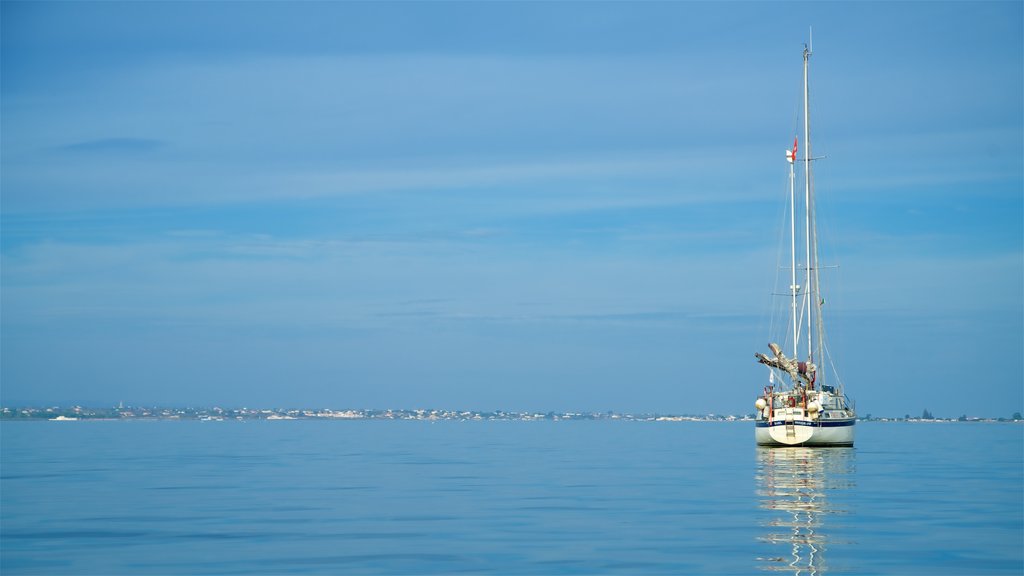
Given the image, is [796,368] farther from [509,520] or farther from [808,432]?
[509,520]

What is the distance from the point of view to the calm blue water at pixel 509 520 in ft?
101

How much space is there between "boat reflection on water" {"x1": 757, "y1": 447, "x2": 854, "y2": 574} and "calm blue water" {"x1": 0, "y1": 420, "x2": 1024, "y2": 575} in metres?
0.10

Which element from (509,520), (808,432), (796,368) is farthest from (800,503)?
(796,368)

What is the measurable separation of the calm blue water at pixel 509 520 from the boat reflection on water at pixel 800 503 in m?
0.10

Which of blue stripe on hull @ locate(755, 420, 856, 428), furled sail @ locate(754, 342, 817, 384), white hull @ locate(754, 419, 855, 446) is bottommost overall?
white hull @ locate(754, 419, 855, 446)

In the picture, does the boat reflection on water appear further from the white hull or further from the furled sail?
the furled sail

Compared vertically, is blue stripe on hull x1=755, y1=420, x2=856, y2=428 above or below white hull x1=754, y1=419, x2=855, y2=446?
above

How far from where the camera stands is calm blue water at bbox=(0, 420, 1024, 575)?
101ft

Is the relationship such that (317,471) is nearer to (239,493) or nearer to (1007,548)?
(239,493)

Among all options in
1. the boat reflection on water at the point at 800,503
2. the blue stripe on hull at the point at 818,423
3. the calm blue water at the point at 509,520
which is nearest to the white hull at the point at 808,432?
the blue stripe on hull at the point at 818,423

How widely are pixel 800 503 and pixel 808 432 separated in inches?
1816

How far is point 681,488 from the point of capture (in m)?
54.6

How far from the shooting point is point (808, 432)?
297 ft

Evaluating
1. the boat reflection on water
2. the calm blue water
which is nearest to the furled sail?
the boat reflection on water
